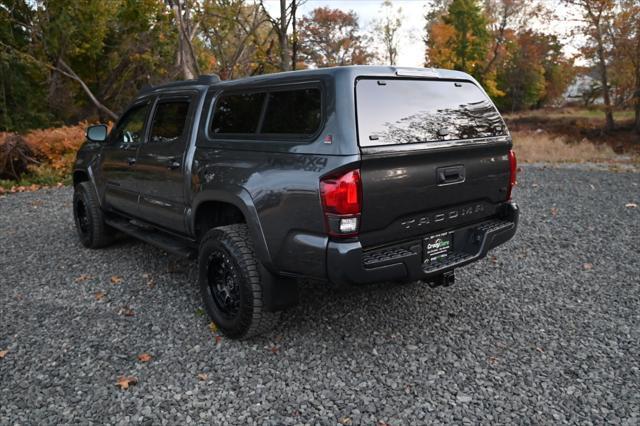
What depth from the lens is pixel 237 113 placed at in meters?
3.61

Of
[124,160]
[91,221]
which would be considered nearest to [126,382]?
[124,160]

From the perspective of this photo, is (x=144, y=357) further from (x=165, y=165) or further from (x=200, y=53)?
(x=200, y=53)

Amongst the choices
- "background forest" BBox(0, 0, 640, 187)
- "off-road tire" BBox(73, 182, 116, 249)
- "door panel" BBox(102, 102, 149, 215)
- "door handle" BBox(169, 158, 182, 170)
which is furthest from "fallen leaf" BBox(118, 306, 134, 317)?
"background forest" BBox(0, 0, 640, 187)

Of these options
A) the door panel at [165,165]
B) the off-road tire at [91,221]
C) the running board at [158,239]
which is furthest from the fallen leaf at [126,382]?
the off-road tire at [91,221]

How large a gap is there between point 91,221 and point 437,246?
4124mm

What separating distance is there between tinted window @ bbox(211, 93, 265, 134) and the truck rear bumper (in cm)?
121

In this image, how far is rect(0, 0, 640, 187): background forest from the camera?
1273 centimetres

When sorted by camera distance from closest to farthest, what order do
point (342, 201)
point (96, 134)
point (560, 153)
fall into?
point (342, 201)
point (96, 134)
point (560, 153)

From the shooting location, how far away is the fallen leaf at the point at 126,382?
298 cm

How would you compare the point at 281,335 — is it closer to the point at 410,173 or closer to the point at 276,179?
the point at 276,179

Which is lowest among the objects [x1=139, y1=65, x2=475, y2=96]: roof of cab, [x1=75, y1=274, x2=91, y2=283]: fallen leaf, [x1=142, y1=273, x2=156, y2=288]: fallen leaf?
[x1=142, y1=273, x2=156, y2=288]: fallen leaf

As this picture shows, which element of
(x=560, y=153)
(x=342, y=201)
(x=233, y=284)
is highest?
(x=342, y=201)

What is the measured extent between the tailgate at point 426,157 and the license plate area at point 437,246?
0.07 meters

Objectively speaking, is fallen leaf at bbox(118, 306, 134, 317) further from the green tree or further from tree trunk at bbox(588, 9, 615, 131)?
tree trunk at bbox(588, 9, 615, 131)
